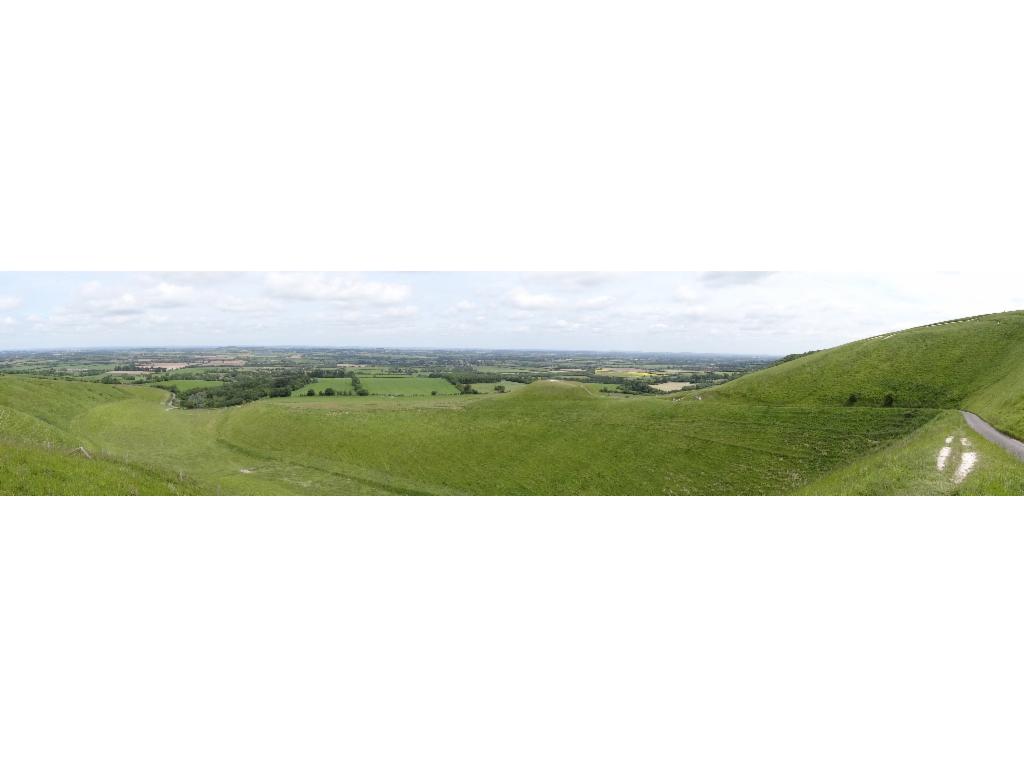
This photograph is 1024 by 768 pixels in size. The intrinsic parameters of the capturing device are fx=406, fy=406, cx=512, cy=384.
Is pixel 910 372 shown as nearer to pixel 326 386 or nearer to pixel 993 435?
pixel 993 435

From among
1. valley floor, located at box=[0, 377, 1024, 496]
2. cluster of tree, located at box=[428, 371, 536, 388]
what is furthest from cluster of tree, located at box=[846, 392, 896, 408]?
cluster of tree, located at box=[428, 371, 536, 388]

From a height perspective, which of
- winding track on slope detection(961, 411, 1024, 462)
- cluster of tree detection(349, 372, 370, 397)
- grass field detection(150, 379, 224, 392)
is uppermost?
grass field detection(150, 379, 224, 392)

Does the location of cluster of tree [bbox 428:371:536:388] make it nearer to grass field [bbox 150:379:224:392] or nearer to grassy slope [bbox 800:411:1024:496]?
grass field [bbox 150:379:224:392]

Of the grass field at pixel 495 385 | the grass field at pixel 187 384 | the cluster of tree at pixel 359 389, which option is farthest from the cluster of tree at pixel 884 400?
the grass field at pixel 187 384

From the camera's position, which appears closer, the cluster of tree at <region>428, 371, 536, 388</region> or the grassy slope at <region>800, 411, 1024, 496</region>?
the grassy slope at <region>800, 411, 1024, 496</region>

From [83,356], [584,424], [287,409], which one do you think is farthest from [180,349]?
[584,424]

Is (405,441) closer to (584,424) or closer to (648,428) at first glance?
(584,424)
